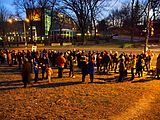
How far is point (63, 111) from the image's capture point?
1271cm

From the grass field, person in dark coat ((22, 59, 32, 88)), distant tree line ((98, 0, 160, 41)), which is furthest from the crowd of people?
distant tree line ((98, 0, 160, 41))

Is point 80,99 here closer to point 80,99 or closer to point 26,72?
point 80,99

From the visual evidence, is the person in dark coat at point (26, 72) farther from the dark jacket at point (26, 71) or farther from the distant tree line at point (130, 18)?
the distant tree line at point (130, 18)

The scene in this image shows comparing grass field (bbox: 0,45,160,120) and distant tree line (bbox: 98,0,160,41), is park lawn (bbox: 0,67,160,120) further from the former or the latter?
distant tree line (bbox: 98,0,160,41)

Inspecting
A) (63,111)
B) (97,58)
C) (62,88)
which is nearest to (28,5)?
(97,58)

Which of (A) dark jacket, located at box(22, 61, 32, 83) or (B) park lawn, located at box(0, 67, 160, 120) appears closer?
(B) park lawn, located at box(0, 67, 160, 120)

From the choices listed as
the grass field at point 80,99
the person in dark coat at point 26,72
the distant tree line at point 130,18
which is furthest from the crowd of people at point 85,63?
the distant tree line at point 130,18

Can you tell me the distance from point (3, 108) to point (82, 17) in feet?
179

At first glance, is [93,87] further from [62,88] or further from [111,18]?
[111,18]

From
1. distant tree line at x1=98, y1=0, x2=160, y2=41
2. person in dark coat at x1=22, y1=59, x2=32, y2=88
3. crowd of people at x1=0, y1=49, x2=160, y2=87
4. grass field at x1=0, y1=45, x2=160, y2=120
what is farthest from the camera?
distant tree line at x1=98, y1=0, x2=160, y2=41

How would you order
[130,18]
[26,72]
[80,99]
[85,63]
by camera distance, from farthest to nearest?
1. [130,18]
2. [85,63]
3. [26,72]
4. [80,99]

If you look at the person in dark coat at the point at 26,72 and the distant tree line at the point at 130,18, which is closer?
the person in dark coat at the point at 26,72

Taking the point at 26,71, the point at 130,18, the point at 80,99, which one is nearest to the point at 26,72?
the point at 26,71

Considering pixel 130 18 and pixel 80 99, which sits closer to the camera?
pixel 80 99
